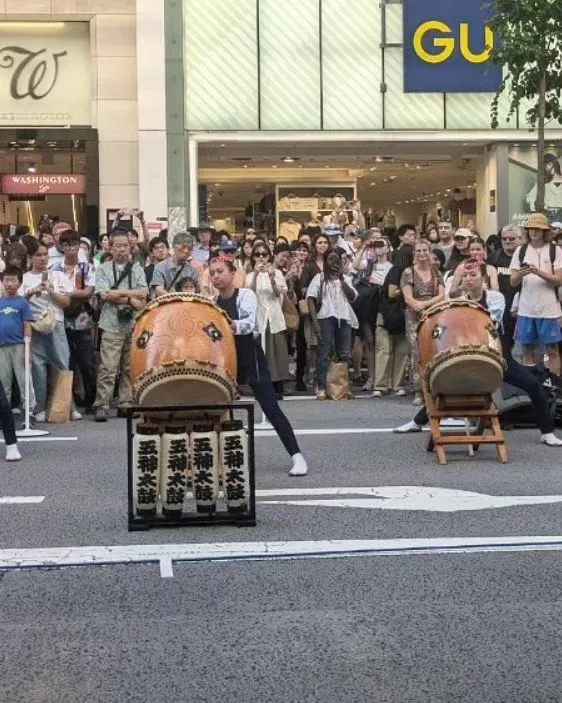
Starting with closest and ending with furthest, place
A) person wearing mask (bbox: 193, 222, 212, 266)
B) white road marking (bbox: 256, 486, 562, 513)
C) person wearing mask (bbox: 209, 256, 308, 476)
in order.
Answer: white road marking (bbox: 256, 486, 562, 513) < person wearing mask (bbox: 209, 256, 308, 476) < person wearing mask (bbox: 193, 222, 212, 266)

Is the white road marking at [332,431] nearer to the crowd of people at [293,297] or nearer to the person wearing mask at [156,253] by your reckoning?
the crowd of people at [293,297]

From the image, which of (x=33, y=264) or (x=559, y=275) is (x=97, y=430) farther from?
(x=559, y=275)

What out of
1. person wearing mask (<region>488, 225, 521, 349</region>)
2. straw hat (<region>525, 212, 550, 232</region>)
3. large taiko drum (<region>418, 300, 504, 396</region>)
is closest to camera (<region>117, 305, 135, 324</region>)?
large taiko drum (<region>418, 300, 504, 396</region>)

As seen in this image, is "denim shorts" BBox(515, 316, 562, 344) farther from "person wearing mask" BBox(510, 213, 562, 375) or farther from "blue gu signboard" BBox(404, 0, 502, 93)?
"blue gu signboard" BBox(404, 0, 502, 93)

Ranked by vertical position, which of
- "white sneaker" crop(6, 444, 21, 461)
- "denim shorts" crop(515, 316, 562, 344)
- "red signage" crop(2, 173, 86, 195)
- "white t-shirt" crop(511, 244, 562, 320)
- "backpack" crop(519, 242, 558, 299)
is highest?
"red signage" crop(2, 173, 86, 195)

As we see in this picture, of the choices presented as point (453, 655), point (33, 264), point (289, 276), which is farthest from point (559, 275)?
point (453, 655)

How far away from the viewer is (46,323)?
Result: 12484 millimetres

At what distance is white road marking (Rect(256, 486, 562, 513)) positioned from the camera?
828 centimetres

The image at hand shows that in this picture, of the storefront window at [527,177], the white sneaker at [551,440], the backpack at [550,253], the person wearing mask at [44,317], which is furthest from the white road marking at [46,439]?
the storefront window at [527,177]

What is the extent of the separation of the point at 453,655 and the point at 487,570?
141cm

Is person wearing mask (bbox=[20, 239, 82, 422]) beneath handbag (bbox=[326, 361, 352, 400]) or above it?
above

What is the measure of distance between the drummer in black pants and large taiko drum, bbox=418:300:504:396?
423mm

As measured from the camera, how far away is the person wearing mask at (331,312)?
14367mm

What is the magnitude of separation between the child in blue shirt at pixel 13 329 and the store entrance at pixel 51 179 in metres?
12.9
